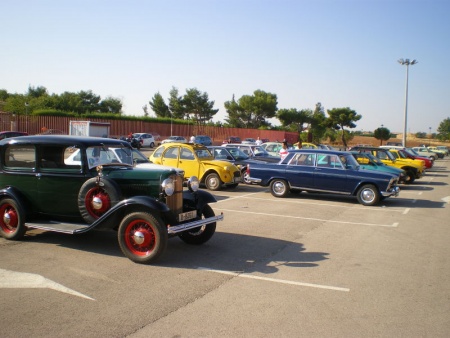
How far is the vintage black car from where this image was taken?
6129 mm

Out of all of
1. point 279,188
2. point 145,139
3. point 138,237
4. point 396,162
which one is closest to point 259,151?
point 396,162

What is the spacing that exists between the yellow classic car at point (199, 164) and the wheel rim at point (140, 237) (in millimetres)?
8680

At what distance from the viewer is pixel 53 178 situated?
22.9 ft

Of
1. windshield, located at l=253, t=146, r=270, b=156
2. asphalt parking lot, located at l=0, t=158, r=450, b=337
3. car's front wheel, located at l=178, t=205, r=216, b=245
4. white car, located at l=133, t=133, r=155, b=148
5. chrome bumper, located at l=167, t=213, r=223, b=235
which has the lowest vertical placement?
asphalt parking lot, located at l=0, t=158, r=450, b=337

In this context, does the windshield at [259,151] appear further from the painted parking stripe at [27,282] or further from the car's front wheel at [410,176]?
the painted parking stripe at [27,282]

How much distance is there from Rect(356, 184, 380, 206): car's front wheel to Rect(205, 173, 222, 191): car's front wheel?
15.5 feet

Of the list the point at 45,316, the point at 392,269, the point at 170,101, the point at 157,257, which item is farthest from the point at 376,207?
the point at 170,101

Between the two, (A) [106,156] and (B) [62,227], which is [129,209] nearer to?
(B) [62,227]

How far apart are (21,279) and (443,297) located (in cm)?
531

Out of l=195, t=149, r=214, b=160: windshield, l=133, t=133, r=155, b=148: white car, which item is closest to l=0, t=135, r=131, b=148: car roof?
l=195, t=149, r=214, b=160: windshield

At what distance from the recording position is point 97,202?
6543 millimetres

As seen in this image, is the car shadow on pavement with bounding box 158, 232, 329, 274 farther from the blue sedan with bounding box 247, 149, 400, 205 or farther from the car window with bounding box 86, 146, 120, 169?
the blue sedan with bounding box 247, 149, 400, 205

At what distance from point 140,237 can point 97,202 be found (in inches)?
39.9

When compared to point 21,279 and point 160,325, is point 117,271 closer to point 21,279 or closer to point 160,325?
point 21,279
